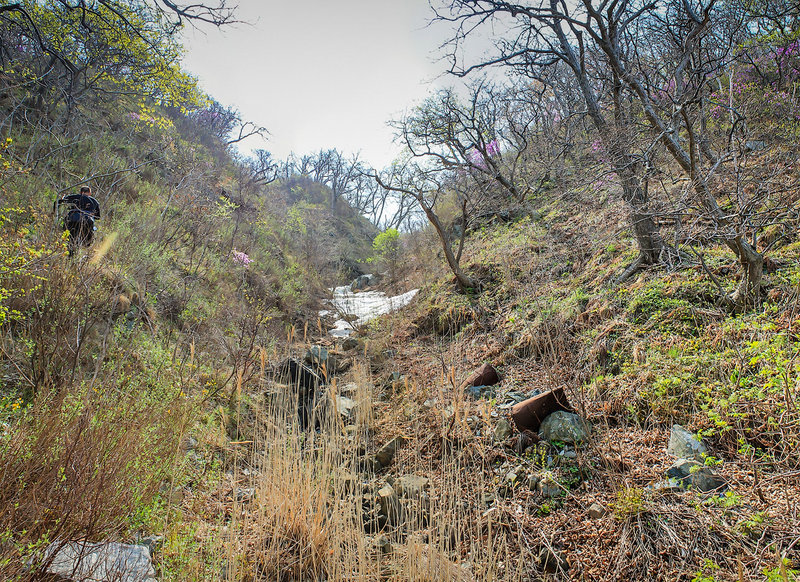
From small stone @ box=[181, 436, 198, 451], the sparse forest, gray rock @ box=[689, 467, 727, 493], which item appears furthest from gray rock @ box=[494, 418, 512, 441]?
small stone @ box=[181, 436, 198, 451]

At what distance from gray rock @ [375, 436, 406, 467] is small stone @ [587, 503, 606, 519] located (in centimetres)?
179

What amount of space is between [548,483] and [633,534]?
0.61 meters

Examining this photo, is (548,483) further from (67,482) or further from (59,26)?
(59,26)

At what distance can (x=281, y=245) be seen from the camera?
540 inches

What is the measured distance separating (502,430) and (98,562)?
2.84 meters

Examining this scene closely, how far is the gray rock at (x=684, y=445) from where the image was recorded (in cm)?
238

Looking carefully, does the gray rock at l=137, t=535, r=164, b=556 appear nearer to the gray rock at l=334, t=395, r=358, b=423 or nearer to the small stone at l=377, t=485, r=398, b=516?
the small stone at l=377, t=485, r=398, b=516

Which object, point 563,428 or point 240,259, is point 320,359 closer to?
point 563,428

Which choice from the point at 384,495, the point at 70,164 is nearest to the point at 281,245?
the point at 70,164

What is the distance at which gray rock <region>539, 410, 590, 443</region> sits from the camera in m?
2.88

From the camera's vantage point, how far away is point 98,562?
1.49 m

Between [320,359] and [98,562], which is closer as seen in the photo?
[98,562]

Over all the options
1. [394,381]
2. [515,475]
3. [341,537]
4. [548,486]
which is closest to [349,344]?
[394,381]

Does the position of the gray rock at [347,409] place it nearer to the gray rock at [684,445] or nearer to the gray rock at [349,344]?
the gray rock at [349,344]
